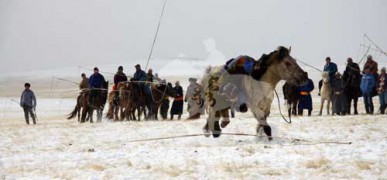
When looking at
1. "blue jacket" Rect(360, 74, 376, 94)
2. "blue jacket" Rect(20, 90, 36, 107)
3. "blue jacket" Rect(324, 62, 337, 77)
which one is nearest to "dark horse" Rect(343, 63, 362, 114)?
"blue jacket" Rect(324, 62, 337, 77)

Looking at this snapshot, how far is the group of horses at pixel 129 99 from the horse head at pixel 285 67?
1076 centimetres

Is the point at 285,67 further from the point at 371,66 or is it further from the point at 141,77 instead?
the point at 141,77

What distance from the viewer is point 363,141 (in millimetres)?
9359

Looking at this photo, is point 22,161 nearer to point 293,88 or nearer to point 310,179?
point 310,179

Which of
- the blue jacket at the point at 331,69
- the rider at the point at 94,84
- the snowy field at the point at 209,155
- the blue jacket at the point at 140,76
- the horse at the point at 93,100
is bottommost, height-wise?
the snowy field at the point at 209,155

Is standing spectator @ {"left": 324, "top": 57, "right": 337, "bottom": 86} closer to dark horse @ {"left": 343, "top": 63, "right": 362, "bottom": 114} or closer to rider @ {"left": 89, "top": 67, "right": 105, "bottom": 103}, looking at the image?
dark horse @ {"left": 343, "top": 63, "right": 362, "bottom": 114}

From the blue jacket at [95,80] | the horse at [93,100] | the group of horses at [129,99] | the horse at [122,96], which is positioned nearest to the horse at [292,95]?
the group of horses at [129,99]

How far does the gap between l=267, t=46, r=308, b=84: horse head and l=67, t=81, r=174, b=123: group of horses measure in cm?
1076

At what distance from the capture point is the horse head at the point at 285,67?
10.2 metres

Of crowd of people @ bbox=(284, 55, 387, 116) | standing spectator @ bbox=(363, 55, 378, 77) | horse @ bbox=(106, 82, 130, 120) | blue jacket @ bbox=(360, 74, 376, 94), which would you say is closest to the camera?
blue jacket @ bbox=(360, 74, 376, 94)

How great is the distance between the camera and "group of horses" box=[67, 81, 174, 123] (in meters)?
20.7

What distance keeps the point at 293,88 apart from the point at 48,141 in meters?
10.3

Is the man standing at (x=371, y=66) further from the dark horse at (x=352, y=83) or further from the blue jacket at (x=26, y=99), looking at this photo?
the blue jacket at (x=26, y=99)

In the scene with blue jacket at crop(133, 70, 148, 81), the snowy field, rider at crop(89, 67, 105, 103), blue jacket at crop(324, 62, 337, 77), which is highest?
blue jacket at crop(324, 62, 337, 77)
